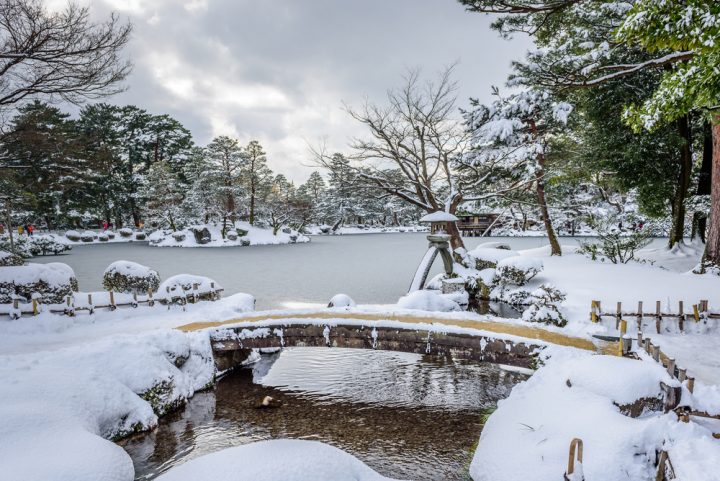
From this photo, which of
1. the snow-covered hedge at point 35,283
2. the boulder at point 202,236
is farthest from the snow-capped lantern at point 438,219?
the boulder at point 202,236

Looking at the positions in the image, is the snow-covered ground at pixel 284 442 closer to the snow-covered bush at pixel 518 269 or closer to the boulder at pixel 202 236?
the snow-covered bush at pixel 518 269

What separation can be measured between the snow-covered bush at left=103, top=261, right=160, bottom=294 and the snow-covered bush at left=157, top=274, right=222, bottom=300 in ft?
2.44

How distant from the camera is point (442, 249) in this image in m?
13.4

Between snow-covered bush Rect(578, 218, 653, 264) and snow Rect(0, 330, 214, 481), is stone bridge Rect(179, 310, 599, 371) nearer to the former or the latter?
snow Rect(0, 330, 214, 481)

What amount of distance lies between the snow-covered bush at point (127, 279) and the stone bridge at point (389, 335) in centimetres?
483

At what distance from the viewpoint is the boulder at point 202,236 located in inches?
→ 1453

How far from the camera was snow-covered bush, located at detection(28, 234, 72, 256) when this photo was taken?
2902 cm

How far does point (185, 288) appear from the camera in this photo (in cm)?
1161

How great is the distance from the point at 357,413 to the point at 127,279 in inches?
371

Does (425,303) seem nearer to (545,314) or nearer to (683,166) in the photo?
(545,314)

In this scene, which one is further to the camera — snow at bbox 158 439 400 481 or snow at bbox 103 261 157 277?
snow at bbox 103 261 157 277

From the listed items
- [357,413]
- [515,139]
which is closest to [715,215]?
[515,139]

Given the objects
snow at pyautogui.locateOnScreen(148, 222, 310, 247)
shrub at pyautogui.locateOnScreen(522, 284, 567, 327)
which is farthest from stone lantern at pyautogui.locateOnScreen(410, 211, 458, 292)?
snow at pyautogui.locateOnScreen(148, 222, 310, 247)

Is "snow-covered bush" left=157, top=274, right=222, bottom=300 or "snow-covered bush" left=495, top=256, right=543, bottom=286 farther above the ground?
"snow-covered bush" left=495, top=256, right=543, bottom=286
